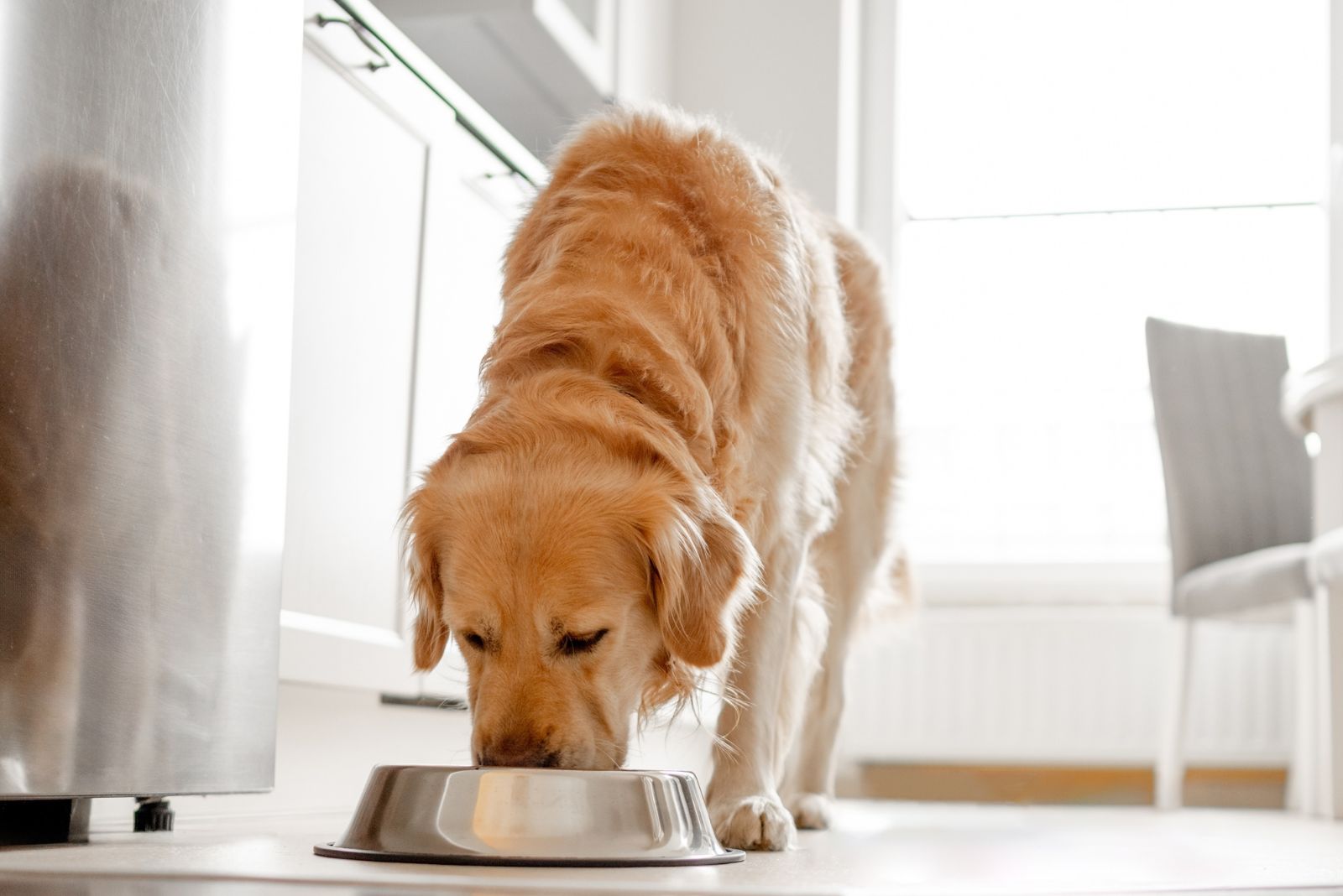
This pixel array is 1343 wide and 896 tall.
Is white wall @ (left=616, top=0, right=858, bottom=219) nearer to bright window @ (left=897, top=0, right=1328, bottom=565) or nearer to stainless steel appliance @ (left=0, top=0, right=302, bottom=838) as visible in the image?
bright window @ (left=897, top=0, right=1328, bottom=565)

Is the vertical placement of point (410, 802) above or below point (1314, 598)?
below

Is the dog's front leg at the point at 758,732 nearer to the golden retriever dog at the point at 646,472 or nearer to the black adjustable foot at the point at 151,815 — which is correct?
the golden retriever dog at the point at 646,472

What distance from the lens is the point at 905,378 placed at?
4.70m

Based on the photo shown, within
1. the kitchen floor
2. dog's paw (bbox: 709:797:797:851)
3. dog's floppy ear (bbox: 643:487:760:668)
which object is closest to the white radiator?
the kitchen floor

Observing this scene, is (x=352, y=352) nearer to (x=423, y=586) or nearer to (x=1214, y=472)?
(x=423, y=586)

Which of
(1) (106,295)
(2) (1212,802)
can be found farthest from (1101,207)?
(1) (106,295)

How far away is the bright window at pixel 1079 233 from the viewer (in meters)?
4.51

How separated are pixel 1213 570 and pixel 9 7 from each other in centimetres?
304

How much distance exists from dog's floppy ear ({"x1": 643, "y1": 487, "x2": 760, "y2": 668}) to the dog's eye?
0.32 ft

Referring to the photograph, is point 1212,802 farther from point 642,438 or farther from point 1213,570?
point 642,438

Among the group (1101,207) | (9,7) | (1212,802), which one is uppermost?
(1101,207)

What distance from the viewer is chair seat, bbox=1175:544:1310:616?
3.25m

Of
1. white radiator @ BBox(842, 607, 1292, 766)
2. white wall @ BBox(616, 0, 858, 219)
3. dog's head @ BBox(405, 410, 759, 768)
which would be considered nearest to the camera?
dog's head @ BBox(405, 410, 759, 768)

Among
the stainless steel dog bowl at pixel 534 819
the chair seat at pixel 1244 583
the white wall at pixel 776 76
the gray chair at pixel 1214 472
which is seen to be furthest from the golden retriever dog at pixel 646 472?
the white wall at pixel 776 76
